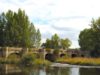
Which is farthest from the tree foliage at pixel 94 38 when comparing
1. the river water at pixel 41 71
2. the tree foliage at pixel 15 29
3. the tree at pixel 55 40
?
the river water at pixel 41 71

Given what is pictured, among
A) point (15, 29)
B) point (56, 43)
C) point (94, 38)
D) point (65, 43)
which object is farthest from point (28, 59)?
point (65, 43)

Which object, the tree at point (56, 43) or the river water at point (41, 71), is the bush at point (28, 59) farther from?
the tree at point (56, 43)

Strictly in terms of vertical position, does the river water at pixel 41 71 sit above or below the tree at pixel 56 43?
below

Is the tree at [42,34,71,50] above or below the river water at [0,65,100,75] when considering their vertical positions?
above

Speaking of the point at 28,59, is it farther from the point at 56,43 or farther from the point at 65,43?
the point at 65,43

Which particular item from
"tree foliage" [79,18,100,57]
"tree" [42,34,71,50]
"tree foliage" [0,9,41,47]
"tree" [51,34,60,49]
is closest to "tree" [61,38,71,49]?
"tree" [42,34,71,50]

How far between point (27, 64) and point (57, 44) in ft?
188

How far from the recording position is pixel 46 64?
66625 millimetres

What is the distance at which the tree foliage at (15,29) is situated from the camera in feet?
288

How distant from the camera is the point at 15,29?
8831cm

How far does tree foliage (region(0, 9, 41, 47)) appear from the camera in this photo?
288ft

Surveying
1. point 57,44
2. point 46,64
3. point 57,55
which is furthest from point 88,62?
point 57,44

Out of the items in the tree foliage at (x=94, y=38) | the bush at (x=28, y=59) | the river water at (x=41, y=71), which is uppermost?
the tree foliage at (x=94, y=38)

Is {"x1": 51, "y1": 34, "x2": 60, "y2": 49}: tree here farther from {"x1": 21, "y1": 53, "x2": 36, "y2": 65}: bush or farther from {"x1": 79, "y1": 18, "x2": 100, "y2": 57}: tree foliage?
{"x1": 21, "y1": 53, "x2": 36, "y2": 65}: bush
